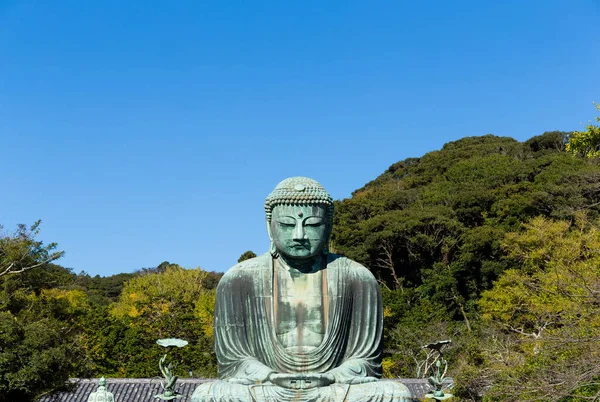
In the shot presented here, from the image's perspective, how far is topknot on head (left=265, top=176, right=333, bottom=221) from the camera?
30.1 ft

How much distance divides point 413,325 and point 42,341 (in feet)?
59.1

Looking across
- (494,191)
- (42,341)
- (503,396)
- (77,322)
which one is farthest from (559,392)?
(494,191)

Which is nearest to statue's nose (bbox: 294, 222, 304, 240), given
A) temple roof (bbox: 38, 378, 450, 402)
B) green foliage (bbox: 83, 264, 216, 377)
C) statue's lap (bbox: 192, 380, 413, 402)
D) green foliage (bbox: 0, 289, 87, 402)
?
statue's lap (bbox: 192, 380, 413, 402)

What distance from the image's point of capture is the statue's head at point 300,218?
915cm

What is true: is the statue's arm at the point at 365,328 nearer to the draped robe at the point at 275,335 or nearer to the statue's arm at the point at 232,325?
the draped robe at the point at 275,335

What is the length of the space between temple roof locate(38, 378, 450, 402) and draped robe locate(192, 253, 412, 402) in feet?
54.4

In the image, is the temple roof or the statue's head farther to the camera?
the temple roof


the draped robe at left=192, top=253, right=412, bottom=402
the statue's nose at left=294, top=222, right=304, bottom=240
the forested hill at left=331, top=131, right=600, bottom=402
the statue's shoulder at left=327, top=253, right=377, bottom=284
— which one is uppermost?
the forested hill at left=331, top=131, right=600, bottom=402

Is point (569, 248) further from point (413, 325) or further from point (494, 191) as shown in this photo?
point (494, 191)

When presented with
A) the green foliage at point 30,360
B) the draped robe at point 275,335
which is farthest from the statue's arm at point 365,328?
the green foliage at point 30,360

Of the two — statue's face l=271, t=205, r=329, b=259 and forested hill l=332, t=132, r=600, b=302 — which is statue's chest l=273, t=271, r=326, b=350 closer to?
statue's face l=271, t=205, r=329, b=259

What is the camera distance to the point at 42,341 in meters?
19.9

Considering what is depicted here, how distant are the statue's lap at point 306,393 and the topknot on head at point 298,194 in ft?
6.54

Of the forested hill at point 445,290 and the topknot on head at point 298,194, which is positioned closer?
the topknot on head at point 298,194
